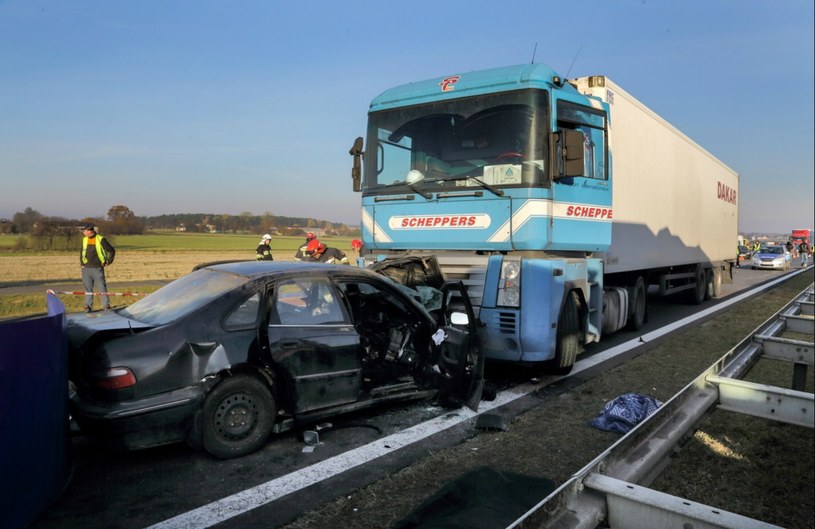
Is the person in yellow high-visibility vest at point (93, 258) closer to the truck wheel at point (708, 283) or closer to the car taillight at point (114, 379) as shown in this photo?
the car taillight at point (114, 379)

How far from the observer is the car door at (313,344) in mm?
4242

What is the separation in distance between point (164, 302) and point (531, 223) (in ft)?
11.8

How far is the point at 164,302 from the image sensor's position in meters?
4.55

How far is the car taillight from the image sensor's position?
3.59 m

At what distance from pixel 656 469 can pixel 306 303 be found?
3.23 metres

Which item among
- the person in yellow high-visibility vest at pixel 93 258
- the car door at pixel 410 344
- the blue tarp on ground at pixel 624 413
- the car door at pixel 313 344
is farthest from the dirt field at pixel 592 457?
the person in yellow high-visibility vest at pixel 93 258

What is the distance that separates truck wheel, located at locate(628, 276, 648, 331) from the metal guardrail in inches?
265

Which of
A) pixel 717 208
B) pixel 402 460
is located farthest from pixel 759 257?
pixel 402 460

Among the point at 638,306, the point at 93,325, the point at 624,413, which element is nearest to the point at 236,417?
the point at 93,325

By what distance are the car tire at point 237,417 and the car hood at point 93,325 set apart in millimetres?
705

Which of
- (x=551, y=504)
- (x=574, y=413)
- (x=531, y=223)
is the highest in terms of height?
(x=531, y=223)

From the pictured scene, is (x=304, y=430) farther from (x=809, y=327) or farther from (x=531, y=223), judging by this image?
(x=809, y=327)

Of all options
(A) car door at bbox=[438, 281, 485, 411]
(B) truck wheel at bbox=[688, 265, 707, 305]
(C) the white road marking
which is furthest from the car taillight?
(B) truck wheel at bbox=[688, 265, 707, 305]

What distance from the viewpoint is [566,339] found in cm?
621
